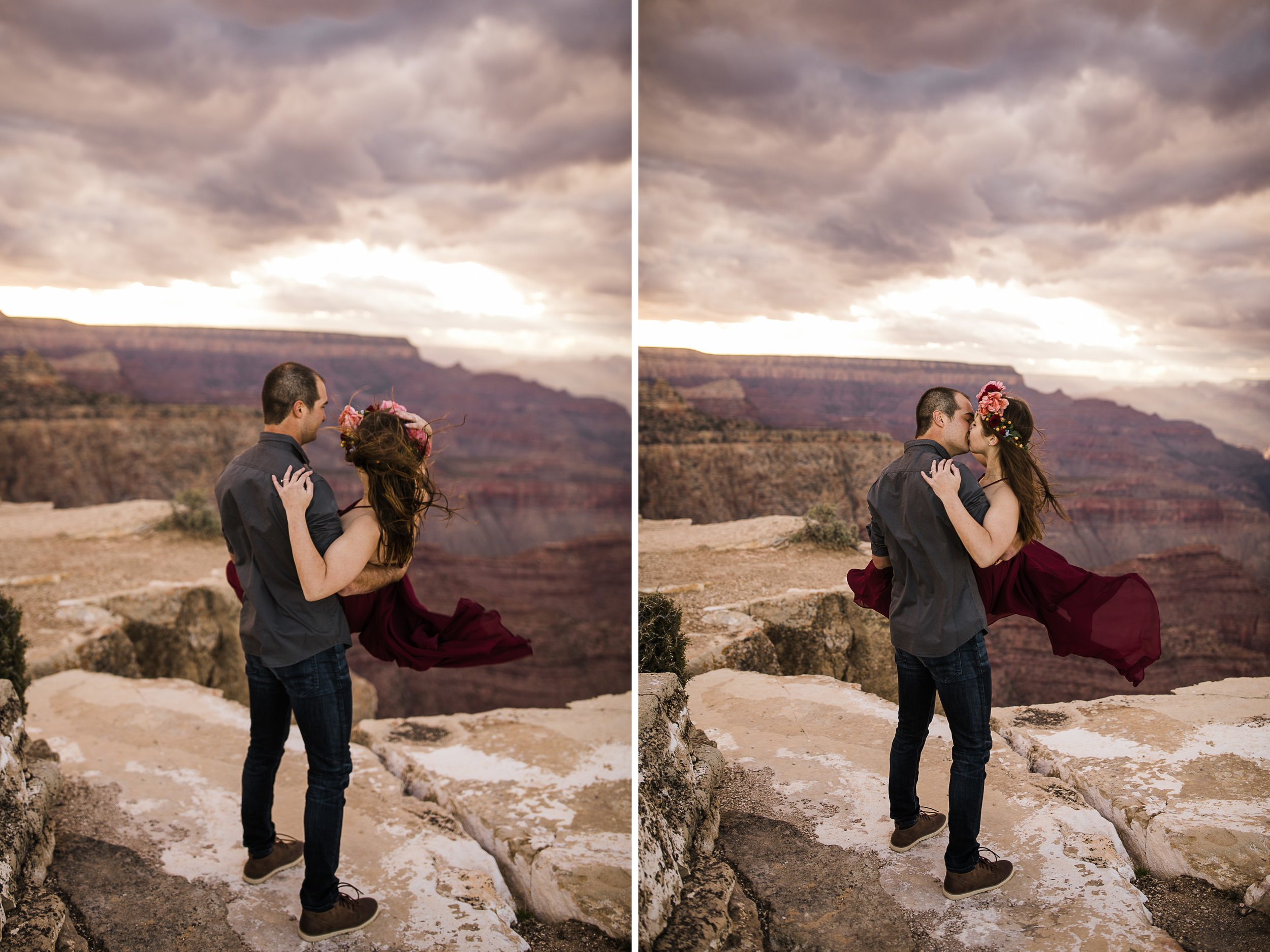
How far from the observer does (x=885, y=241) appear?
3.09 metres

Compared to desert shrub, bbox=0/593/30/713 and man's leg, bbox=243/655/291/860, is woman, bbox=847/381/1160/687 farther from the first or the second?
desert shrub, bbox=0/593/30/713

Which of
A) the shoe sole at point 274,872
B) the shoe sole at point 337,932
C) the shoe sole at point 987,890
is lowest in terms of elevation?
the shoe sole at point 337,932

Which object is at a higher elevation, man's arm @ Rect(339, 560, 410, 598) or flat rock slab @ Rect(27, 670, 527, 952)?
man's arm @ Rect(339, 560, 410, 598)

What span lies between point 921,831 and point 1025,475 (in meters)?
1.33

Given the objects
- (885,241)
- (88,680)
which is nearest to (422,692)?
(88,680)

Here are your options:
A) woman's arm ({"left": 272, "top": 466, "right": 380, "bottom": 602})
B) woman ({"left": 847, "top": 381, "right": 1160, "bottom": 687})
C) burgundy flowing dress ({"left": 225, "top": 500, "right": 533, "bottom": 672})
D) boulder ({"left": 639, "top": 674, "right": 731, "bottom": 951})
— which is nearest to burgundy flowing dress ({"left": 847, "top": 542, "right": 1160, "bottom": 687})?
woman ({"left": 847, "top": 381, "right": 1160, "bottom": 687})

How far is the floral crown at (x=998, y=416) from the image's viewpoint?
108 inches

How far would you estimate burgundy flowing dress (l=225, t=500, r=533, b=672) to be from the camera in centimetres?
279

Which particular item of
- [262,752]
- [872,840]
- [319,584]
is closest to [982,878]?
[872,840]

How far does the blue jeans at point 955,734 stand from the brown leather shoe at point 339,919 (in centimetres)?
198

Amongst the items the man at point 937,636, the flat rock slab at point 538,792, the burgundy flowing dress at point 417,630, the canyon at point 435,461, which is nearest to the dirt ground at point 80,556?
the canyon at point 435,461

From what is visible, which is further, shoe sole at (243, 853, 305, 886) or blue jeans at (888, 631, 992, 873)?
shoe sole at (243, 853, 305, 886)

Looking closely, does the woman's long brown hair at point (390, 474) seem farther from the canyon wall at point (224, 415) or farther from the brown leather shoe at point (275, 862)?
the brown leather shoe at point (275, 862)

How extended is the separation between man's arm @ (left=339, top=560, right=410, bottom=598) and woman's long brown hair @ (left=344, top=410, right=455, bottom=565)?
0.04 meters
